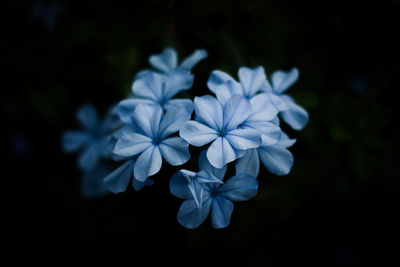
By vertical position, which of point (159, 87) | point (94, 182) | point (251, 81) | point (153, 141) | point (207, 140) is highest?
point (94, 182)

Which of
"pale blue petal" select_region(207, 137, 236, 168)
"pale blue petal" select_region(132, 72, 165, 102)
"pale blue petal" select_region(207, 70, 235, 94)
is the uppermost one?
"pale blue petal" select_region(132, 72, 165, 102)

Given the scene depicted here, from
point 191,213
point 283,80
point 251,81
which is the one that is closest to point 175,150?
point 191,213

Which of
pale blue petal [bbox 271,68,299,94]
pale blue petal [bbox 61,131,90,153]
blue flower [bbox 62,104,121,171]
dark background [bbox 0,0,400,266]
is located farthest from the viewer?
pale blue petal [bbox 61,131,90,153]

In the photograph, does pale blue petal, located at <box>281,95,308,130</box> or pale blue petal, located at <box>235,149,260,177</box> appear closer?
pale blue petal, located at <box>235,149,260,177</box>

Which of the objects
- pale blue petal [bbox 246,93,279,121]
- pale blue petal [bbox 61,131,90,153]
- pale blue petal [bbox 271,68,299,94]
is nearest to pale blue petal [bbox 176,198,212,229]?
pale blue petal [bbox 246,93,279,121]

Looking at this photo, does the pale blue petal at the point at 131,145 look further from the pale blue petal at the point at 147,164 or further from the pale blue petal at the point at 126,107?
the pale blue petal at the point at 126,107

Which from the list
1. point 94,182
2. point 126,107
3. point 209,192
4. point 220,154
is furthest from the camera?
point 94,182

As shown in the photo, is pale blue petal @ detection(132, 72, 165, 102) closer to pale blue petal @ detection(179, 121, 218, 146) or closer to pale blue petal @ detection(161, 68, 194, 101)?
pale blue petal @ detection(161, 68, 194, 101)

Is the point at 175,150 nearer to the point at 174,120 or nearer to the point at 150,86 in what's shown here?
the point at 174,120

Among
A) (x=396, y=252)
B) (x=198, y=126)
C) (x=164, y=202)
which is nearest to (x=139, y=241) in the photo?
(x=164, y=202)
